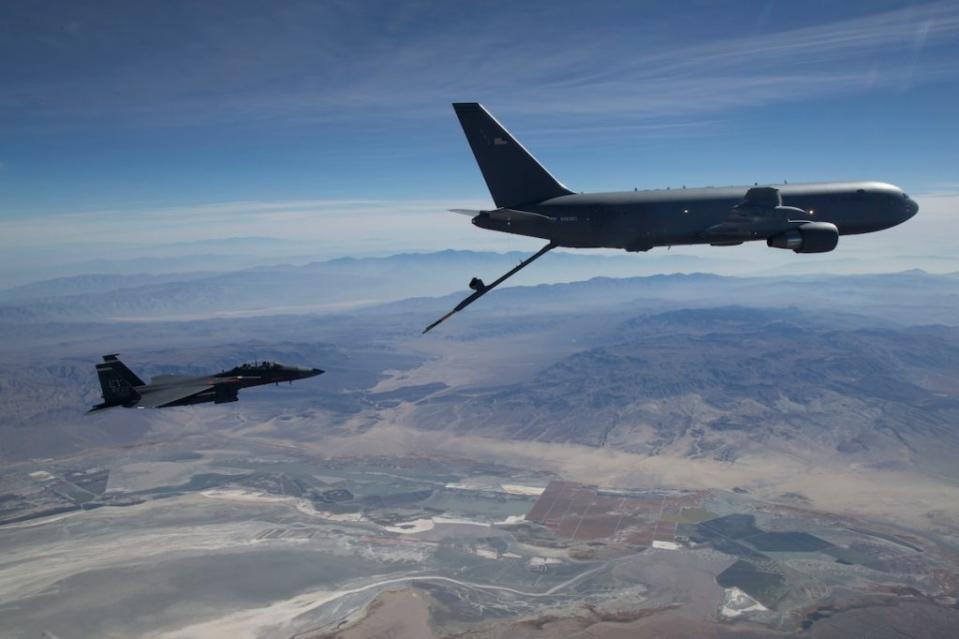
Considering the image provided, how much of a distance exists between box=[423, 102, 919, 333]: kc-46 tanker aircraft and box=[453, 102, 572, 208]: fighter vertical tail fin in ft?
0.15

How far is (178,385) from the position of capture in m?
39.1

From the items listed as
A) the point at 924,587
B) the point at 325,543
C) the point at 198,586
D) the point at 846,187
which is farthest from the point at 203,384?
the point at 924,587

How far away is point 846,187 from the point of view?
28.3m

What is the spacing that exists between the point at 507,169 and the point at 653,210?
7171 mm

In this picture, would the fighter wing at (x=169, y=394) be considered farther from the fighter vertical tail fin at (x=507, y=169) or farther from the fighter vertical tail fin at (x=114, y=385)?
the fighter vertical tail fin at (x=507, y=169)

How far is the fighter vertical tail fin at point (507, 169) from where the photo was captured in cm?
2811

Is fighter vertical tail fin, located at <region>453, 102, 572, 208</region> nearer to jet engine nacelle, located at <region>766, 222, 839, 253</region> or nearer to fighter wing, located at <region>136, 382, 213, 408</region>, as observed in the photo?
jet engine nacelle, located at <region>766, 222, 839, 253</region>

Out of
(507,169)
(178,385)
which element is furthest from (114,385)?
(507,169)

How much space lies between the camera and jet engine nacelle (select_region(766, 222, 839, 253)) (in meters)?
25.8

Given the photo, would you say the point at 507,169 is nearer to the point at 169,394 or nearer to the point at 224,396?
the point at 224,396

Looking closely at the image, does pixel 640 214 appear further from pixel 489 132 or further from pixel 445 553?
pixel 445 553

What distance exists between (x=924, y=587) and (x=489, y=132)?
18228 cm

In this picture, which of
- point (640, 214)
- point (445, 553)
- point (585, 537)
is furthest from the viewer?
point (585, 537)

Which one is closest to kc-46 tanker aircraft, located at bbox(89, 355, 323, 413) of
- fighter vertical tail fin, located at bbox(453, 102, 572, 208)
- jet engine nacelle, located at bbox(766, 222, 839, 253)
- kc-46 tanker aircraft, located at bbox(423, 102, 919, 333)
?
fighter vertical tail fin, located at bbox(453, 102, 572, 208)
